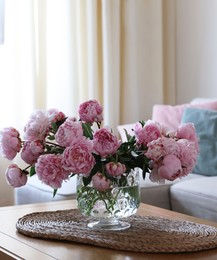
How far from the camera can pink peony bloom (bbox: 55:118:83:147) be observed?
1600mm

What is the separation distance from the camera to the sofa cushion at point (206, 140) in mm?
2949

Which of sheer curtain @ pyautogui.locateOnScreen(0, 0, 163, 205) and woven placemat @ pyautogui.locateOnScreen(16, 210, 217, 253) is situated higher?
sheer curtain @ pyautogui.locateOnScreen(0, 0, 163, 205)

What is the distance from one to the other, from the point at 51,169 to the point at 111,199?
0.19m

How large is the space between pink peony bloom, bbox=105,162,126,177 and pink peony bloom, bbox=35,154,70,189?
0.37ft

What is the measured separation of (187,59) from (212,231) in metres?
2.48

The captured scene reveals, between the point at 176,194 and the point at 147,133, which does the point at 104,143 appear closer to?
the point at 147,133

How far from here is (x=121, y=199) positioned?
5.50 feet

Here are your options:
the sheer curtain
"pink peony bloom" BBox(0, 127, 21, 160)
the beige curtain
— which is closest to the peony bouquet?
"pink peony bloom" BBox(0, 127, 21, 160)

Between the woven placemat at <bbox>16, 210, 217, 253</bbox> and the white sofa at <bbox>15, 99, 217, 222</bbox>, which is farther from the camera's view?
the white sofa at <bbox>15, 99, 217, 222</bbox>

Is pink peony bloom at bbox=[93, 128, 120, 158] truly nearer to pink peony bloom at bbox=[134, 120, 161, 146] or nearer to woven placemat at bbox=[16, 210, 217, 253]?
pink peony bloom at bbox=[134, 120, 161, 146]

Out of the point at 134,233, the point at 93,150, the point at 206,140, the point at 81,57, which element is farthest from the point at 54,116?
the point at 81,57

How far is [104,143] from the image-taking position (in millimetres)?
1595

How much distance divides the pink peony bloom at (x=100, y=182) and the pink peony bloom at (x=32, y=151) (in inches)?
6.8

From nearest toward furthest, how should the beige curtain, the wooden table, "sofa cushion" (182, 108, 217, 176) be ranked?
1. the wooden table
2. "sofa cushion" (182, 108, 217, 176)
3. the beige curtain
